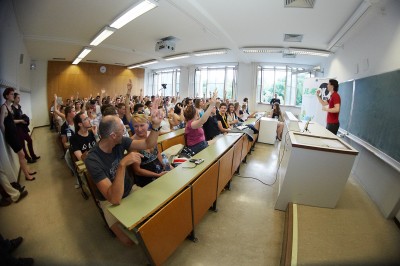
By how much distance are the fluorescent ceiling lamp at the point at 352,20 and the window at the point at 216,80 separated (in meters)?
5.67

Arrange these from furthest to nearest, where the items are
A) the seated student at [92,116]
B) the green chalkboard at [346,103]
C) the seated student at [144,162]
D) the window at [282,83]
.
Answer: the window at [282,83] < the green chalkboard at [346,103] < the seated student at [92,116] < the seated student at [144,162]

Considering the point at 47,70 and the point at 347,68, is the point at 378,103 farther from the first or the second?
the point at 47,70

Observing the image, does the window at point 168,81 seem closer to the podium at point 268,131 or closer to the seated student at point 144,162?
the podium at point 268,131

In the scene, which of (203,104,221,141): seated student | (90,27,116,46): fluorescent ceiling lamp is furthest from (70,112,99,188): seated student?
(90,27,116,46): fluorescent ceiling lamp

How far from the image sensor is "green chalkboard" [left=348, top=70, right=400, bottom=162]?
2.32m

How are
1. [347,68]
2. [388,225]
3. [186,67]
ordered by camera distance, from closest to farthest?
[388,225]
[347,68]
[186,67]

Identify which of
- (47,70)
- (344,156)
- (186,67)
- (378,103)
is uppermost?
(186,67)

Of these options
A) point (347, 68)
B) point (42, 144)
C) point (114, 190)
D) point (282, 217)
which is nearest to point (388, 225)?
point (282, 217)

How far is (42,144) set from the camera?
18.8 feet

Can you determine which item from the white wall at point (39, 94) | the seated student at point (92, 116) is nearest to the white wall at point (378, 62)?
the seated student at point (92, 116)

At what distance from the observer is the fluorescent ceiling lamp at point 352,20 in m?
3.07

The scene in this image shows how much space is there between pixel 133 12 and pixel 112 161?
3.80 metres

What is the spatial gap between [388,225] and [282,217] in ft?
3.89

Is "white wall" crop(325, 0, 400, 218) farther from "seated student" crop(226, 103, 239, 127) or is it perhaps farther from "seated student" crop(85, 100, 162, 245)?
"seated student" crop(85, 100, 162, 245)
